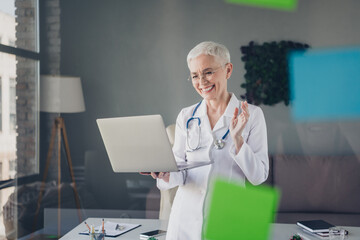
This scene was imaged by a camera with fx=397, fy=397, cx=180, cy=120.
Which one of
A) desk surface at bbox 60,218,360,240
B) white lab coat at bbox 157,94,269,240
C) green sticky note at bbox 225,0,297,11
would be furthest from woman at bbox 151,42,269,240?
green sticky note at bbox 225,0,297,11

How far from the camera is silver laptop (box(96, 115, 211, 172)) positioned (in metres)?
1.64

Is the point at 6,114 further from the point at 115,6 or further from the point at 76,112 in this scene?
the point at 115,6

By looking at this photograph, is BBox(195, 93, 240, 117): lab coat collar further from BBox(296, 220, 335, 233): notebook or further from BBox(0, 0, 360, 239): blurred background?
BBox(0, 0, 360, 239): blurred background

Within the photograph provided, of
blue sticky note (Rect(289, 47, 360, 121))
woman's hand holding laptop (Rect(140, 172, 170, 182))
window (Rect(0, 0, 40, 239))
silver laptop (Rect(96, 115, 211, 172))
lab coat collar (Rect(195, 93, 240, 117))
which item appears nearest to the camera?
silver laptop (Rect(96, 115, 211, 172))

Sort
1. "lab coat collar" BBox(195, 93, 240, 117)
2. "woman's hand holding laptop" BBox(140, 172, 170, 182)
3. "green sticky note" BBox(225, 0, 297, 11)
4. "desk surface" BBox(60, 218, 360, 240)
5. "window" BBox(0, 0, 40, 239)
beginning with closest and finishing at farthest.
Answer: "woman's hand holding laptop" BBox(140, 172, 170, 182), "lab coat collar" BBox(195, 93, 240, 117), "desk surface" BBox(60, 218, 360, 240), "window" BBox(0, 0, 40, 239), "green sticky note" BBox(225, 0, 297, 11)

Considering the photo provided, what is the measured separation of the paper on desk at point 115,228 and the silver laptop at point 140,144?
2.00ft

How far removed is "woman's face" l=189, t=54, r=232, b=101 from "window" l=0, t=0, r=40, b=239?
249cm

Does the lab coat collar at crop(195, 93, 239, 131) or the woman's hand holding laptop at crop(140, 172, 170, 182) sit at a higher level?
the lab coat collar at crop(195, 93, 239, 131)

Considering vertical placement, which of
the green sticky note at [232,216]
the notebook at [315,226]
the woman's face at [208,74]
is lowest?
the notebook at [315,226]

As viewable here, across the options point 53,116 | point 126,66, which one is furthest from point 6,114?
point 126,66

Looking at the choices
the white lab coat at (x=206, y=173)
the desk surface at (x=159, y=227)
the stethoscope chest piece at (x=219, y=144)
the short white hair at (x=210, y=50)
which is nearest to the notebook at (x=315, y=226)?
the desk surface at (x=159, y=227)

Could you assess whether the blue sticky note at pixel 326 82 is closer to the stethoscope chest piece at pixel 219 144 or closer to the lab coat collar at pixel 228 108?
the lab coat collar at pixel 228 108

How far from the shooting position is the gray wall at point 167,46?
13.8 ft

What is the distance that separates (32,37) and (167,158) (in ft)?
10.3
